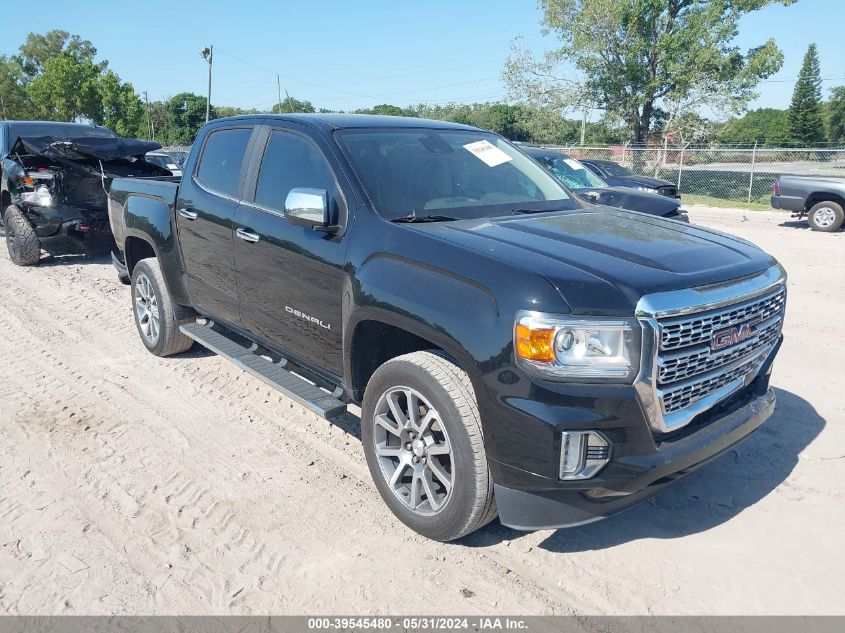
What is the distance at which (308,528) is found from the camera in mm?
3328

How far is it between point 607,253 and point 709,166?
86.0 feet

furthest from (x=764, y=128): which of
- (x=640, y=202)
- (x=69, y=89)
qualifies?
(x=640, y=202)

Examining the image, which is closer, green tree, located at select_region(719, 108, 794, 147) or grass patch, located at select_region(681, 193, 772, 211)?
grass patch, located at select_region(681, 193, 772, 211)

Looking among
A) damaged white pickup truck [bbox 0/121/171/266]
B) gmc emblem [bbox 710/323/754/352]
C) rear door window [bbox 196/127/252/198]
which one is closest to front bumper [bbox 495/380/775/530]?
gmc emblem [bbox 710/323/754/352]

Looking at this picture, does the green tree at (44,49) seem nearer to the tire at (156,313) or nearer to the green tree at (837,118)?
the tire at (156,313)

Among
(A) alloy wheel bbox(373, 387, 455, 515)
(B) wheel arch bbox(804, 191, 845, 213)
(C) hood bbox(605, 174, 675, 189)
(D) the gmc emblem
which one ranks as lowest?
(A) alloy wheel bbox(373, 387, 455, 515)

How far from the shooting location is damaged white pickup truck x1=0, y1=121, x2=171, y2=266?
929cm

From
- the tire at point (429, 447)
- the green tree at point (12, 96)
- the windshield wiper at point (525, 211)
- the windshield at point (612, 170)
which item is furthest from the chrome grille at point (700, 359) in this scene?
the green tree at point (12, 96)

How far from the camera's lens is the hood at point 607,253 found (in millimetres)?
2656

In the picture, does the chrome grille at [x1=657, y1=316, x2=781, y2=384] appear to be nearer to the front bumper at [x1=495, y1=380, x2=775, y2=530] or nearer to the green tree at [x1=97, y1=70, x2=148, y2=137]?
the front bumper at [x1=495, y1=380, x2=775, y2=530]

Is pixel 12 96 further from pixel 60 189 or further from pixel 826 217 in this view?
pixel 826 217

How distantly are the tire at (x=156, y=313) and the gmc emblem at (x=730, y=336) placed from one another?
4127 mm

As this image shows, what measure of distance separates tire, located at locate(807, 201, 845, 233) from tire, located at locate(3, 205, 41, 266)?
15.2 metres

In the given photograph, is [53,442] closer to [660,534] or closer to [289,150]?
[289,150]
